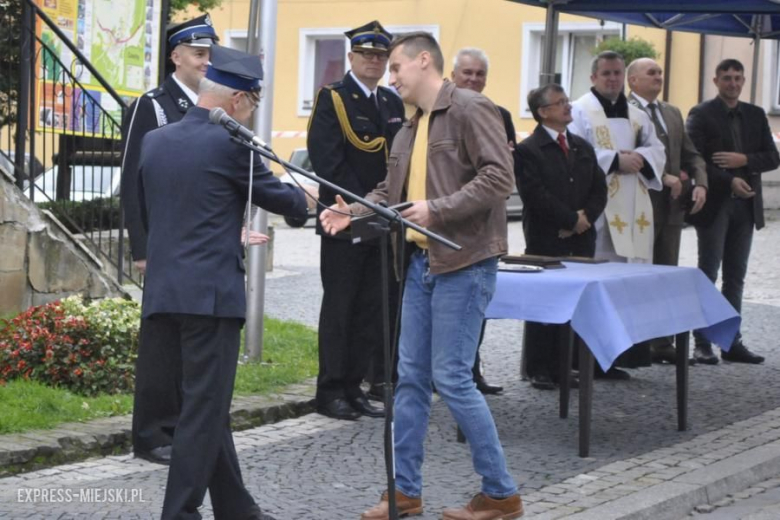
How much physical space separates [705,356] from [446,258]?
16.9 feet

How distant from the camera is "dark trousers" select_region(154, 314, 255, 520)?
530cm

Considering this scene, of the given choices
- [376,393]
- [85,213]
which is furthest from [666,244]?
[85,213]

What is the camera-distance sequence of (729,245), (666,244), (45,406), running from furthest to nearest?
(729,245) → (666,244) → (45,406)

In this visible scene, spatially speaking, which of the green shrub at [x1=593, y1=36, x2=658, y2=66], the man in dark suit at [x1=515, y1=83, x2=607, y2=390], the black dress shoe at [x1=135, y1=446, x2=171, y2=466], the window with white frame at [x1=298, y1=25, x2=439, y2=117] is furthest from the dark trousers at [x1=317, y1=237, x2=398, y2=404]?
the window with white frame at [x1=298, y1=25, x2=439, y2=117]

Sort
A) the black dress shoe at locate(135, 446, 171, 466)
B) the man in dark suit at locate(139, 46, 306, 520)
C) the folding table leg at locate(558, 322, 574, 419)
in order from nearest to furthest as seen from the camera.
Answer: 1. the man in dark suit at locate(139, 46, 306, 520)
2. the black dress shoe at locate(135, 446, 171, 466)
3. the folding table leg at locate(558, 322, 574, 419)

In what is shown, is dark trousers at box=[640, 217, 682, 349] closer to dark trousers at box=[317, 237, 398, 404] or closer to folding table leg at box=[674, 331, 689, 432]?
folding table leg at box=[674, 331, 689, 432]

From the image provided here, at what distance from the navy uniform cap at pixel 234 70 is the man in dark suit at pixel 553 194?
3.79 m

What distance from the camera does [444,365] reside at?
5820mm

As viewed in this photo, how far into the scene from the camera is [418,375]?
6.00 metres

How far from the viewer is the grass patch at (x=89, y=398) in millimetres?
7160

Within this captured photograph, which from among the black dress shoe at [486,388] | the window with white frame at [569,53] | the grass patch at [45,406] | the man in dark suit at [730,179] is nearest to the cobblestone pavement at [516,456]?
the black dress shoe at [486,388]

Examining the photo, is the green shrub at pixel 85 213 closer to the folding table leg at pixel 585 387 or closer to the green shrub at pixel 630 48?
Result: the folding table leg at pixel 585 387

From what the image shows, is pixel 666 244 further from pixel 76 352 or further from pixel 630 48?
pixel 630 48

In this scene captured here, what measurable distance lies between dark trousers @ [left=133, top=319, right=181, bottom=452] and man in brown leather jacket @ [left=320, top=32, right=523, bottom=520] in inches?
43.4
